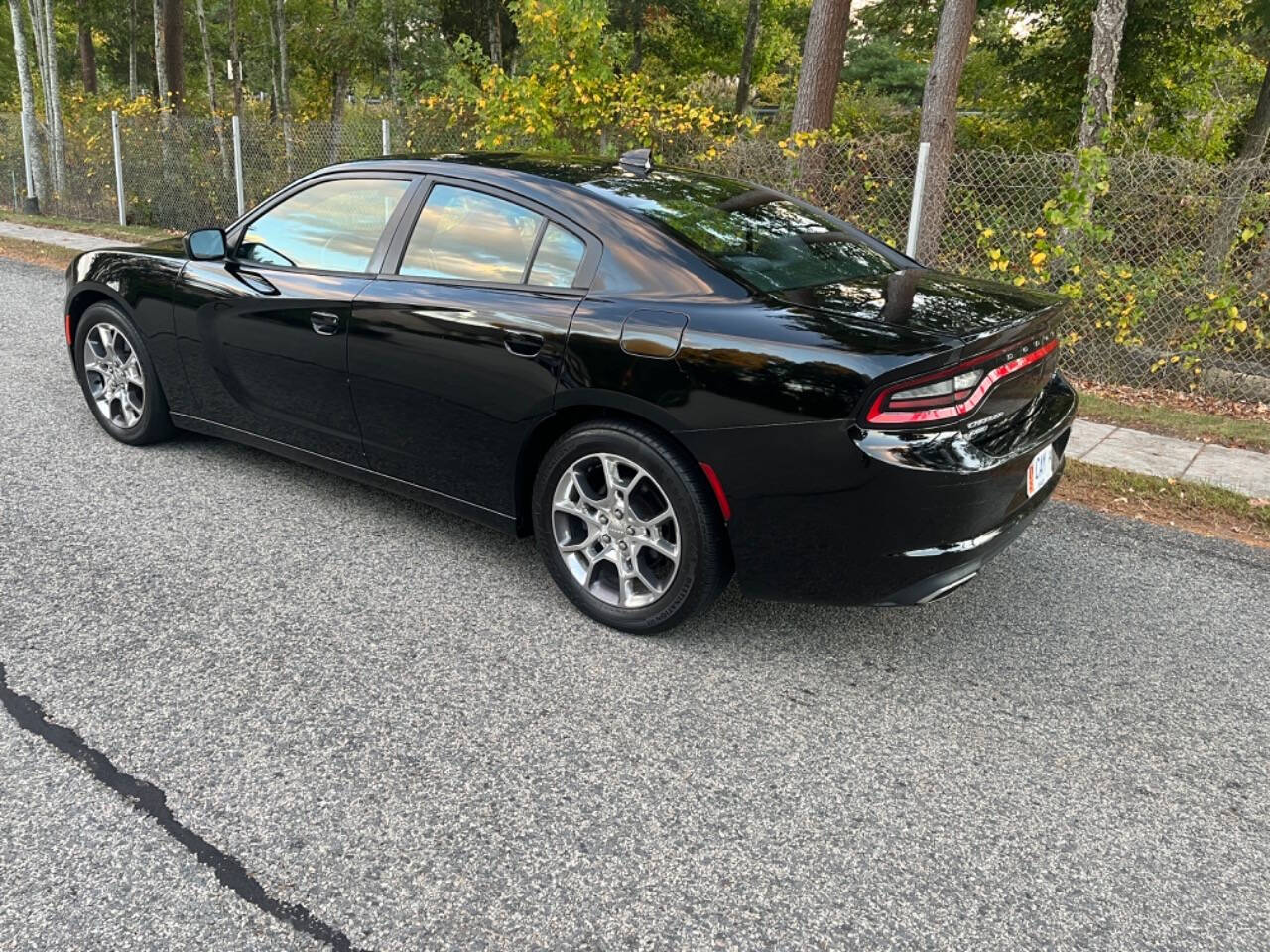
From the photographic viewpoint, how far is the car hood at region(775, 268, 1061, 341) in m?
2.84

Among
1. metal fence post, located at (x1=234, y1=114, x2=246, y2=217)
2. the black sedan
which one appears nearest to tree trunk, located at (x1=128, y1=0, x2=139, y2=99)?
metal fence post, located at (x1=234, y1=114, x2=246, y2=217)

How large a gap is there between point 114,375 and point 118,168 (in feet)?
40.2

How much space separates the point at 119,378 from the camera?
480 cm

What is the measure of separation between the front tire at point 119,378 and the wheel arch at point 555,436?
2.25 m

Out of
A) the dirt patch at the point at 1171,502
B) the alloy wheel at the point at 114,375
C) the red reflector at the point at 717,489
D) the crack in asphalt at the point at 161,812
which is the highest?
the red reflector at the point at 717,489

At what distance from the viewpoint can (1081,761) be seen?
2602mm

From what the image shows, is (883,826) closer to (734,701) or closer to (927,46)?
(734,701)

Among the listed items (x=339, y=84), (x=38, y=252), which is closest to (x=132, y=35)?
(x=339, y=84)

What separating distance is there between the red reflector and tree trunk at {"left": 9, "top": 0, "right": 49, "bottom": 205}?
57.8 feet

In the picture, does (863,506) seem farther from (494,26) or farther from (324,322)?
(494,26)

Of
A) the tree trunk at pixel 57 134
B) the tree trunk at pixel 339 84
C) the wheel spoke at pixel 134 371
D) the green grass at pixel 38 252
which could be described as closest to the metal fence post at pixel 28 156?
the tree trunk at pixel 57 134

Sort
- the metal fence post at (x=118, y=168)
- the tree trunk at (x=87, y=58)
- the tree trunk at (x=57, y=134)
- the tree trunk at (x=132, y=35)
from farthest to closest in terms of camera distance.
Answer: the tree trunk at (x=132, y=35), the tree trunk at (x=87, y=58), the tree trunk at (x=57, y=134), the metal fence post at (x=118, y=168)

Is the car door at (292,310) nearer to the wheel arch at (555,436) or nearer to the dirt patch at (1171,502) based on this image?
the wheel arch at (555,436)

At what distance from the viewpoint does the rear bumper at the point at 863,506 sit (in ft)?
8.77
